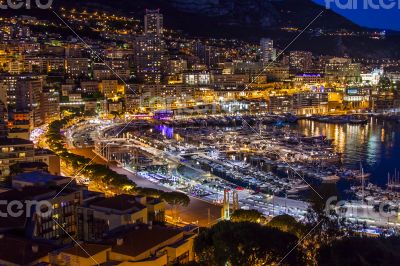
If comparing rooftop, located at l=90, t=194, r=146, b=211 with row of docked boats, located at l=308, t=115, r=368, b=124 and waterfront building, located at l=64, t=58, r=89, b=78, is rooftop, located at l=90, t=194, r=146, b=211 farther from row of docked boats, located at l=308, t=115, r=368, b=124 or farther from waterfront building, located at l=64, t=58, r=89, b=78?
waterfront building, located at l=64, t=58, r=89, b=78

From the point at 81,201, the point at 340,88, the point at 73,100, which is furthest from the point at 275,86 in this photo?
the point at 81,201

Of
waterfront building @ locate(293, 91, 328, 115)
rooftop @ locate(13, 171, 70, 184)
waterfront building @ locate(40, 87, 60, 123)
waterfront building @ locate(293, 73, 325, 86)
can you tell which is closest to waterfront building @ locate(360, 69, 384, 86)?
waterfront building @ locate(293, 73, 325, 86)

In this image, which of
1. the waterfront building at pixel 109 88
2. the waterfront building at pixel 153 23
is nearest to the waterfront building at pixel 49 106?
the waterfront building at pixel 109 88

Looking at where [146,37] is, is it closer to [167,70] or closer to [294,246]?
[167,70]

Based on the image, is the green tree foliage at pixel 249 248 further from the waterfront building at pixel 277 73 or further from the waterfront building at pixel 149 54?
the waterfront building at pixel 277 73

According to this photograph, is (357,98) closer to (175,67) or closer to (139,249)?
(175,67)

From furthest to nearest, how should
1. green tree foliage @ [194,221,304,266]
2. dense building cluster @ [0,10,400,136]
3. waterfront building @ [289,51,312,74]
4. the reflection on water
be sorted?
waterfront building @ [289,51,312,74] → dense building cluster @ [0,10,400,136] → the reflection on water → green tree foliage @ [194,221,304,266]
